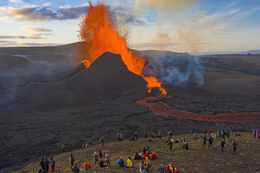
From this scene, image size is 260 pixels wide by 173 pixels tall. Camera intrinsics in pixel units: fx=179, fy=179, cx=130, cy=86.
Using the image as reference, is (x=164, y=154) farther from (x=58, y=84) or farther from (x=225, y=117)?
(x=58, y=84)

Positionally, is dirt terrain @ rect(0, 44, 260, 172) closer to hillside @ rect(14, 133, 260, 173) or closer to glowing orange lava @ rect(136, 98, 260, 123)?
glowing orange lava @ rect(136, 98, 260, 123)

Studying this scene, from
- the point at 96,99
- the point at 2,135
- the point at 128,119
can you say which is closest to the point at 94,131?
the point at 128,119

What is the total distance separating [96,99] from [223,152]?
31771 mm

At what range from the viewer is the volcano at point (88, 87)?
4132cm

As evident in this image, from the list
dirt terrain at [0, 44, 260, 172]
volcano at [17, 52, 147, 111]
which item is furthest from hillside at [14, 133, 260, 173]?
volcano at [17, 52, 147, 111]

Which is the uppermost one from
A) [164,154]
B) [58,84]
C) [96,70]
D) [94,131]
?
[96,70]

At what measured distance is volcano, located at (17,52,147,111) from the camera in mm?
41322

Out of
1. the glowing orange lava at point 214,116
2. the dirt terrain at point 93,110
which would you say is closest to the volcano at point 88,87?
the dirt terrain at point 93,110

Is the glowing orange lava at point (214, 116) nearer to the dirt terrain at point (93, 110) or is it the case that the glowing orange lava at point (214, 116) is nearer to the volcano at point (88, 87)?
the dirt terrain at point (93, 110)

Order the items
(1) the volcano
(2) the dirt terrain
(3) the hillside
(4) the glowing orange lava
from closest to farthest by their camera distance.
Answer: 1. (3) the hillside
2. (2) the dirt terrain
3. (4) the glowing orange lava
4. (1) the volcano

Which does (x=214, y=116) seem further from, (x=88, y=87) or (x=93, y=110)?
(x=88, y=87)

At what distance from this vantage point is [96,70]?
2029 inches

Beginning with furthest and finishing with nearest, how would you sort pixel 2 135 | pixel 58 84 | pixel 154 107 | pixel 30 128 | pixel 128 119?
1. pixel 58 84
2. pixel 154 107
3. pixel 128 119
4. pixel 30 128
5. pixel 2 135

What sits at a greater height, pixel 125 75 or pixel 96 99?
pixel 125 75
